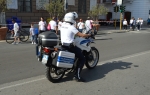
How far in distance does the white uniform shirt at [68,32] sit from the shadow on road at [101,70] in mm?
1095

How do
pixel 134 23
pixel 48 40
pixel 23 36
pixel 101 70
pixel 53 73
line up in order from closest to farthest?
pixel 48 40, pixel 53 73, pixel 101 70, pixel 23 36, pixel 134 23

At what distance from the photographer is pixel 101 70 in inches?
257

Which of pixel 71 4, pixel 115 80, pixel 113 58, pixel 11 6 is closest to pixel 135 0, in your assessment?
Answer: pixel 71 4

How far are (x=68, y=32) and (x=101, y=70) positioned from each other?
198cm

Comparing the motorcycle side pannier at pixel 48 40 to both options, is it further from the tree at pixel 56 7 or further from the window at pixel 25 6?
the window at pixel 25 6

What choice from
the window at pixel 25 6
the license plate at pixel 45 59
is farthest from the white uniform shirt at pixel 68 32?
the window at pixel 25 6

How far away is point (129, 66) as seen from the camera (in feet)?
23.0

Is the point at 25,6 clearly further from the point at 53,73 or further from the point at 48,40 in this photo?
the point at 48,40

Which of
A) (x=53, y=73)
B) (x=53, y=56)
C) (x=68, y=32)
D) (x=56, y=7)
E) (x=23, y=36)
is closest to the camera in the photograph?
(x=53, y=56)

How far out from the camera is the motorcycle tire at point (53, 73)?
517cm

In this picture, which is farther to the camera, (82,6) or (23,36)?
(82,6)

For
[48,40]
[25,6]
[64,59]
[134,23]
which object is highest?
[25,6]

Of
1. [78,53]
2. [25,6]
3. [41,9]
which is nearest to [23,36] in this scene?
[25,6]

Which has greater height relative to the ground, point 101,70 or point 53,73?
point 53,73
